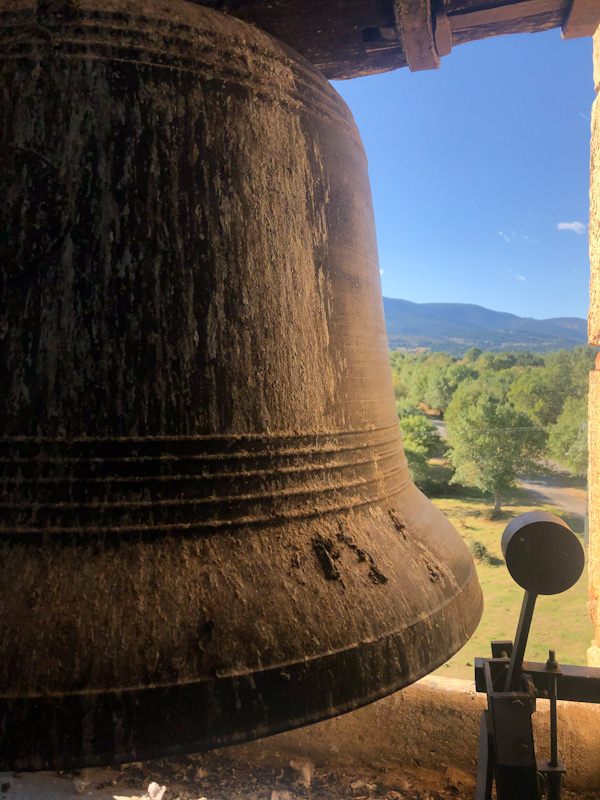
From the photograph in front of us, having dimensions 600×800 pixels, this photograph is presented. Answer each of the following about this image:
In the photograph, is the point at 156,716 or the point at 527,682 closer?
the point at 156,716

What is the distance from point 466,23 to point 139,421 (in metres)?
1.21

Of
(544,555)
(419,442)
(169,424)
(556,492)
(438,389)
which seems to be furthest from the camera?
(438,389)

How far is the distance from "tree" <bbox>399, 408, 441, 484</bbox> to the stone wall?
9370 mm

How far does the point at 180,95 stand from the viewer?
0.89m

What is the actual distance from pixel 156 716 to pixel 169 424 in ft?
1.33

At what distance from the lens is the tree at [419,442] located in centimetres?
1162

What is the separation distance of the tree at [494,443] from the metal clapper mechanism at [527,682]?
30.3 ft

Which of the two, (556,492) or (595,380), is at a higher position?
(595,380)

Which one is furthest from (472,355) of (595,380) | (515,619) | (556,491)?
(595,380)

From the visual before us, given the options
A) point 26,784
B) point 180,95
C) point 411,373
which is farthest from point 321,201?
point 411,373

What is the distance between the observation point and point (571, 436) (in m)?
8.22

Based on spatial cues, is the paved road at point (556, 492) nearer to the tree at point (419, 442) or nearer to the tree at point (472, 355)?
the tree at point (419, 442)

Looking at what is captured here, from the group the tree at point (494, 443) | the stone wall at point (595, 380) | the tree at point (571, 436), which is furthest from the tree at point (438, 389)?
the stone wall at point (595, 380)

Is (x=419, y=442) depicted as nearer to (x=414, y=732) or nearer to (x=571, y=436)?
(x=571, y=436)
